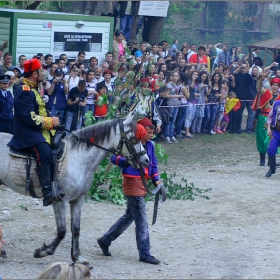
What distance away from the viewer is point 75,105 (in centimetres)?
1587

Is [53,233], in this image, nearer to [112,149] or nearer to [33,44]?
[112,149]

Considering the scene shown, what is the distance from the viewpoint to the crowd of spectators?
13352mm

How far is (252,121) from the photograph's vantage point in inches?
835

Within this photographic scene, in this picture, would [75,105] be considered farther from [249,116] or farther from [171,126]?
[249,116]

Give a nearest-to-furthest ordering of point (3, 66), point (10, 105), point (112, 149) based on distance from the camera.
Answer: point (112, 149), point (10, 105), point (3, 66)

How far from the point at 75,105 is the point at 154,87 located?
184cm

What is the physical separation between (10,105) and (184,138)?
23.2ft

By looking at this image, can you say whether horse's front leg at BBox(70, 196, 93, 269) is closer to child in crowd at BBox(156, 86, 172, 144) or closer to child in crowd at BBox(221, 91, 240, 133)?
child in crowd at BBox(156, 86, 172, 144)

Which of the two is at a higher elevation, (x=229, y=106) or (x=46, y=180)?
(x=46, y=180)

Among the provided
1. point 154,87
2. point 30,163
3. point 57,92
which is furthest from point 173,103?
point 30,163

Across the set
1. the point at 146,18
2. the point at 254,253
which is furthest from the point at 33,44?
the point at 254,253

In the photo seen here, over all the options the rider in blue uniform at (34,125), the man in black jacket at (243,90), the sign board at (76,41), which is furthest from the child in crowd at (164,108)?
the rider in blue uniform at (34,125)

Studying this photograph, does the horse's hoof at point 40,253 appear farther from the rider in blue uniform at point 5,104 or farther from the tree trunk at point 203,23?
the tree trunk at point 203,23

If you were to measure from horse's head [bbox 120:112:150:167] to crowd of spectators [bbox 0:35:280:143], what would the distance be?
3.72 m
